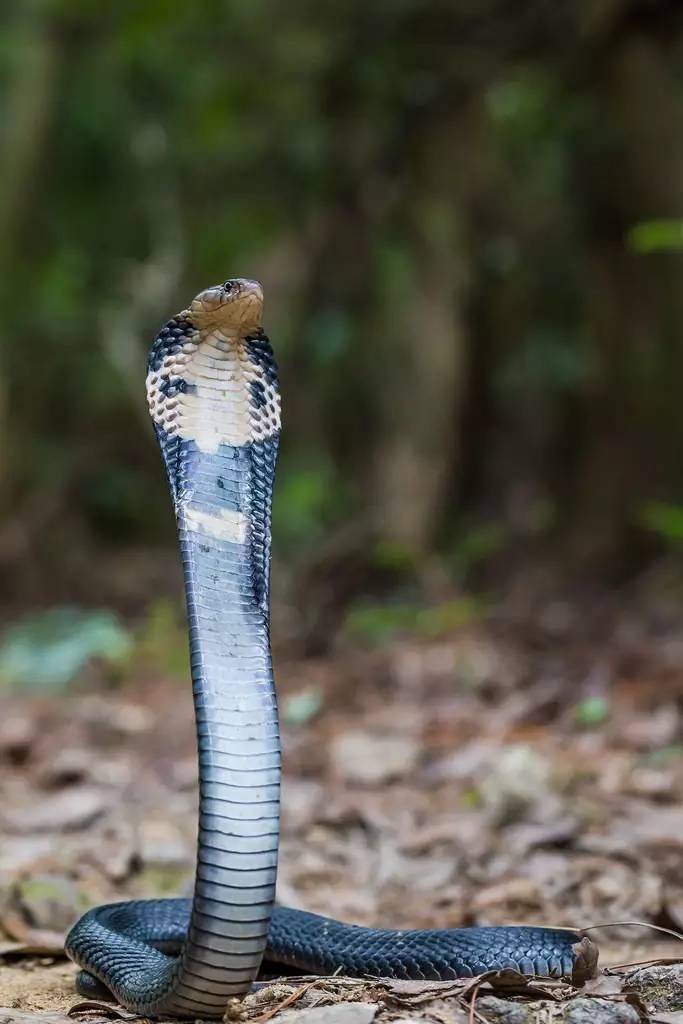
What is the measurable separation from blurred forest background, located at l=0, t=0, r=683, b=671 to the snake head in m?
5.43

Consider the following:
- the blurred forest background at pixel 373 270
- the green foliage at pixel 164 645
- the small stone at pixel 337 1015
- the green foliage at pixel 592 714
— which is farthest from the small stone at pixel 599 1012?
the blurred forest background at pixel 373 270

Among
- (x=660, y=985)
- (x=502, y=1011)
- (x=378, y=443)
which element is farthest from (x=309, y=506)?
(x=502, y=1011)

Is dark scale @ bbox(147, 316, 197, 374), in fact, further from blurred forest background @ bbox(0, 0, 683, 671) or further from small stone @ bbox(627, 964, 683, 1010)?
Answer: blurred forest background @ bbox(0, 0, 683, 671)

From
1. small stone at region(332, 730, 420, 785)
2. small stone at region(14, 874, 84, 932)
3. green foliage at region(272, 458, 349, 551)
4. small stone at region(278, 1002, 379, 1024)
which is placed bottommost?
small stone at region(278, 1002, 379, 1024)

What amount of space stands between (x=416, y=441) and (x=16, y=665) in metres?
4.16

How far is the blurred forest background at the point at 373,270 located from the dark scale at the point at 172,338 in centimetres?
541

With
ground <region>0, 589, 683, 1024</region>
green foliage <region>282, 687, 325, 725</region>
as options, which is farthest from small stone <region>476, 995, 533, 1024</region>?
green foliage <region>282, 687, 325, 725</region>

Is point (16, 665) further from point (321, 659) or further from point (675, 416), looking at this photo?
point (675, 416)

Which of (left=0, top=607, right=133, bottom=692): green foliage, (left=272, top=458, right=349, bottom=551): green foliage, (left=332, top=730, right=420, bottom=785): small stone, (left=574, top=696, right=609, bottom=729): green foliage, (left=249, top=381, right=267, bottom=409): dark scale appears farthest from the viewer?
(left=272, top=458, right=349, bottom=551): green foliage

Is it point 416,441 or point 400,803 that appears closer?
point 400,803

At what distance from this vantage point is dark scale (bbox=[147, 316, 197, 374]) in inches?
102

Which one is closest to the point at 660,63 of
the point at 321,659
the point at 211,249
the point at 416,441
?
the point at 416,441

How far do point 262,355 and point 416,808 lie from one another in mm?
2738

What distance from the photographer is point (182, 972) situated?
224cm
